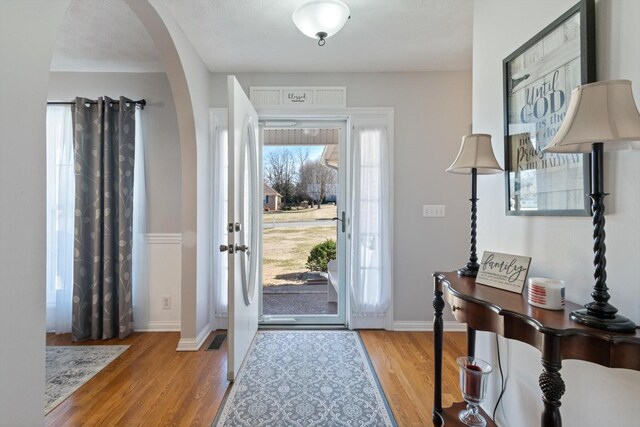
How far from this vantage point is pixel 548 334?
822mm

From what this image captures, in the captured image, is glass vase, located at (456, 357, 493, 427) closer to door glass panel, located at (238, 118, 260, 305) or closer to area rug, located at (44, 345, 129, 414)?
door glass panel, located at (238, 118, 260, 305)

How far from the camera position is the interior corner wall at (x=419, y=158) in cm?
284

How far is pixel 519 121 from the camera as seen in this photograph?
4.44 feet

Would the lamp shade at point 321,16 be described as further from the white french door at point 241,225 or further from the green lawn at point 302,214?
the green lawn at point 302,214

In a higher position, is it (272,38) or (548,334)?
(272,38)

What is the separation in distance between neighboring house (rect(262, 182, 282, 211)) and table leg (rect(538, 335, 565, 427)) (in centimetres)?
259

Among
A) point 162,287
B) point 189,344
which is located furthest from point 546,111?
point 162,287

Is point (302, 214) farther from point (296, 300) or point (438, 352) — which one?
point (438, 352)

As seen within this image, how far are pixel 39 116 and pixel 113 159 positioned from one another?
1.95m

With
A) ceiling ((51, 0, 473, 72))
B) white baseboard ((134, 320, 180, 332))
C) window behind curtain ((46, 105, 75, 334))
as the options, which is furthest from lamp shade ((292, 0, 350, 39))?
white baseboard ((134, 320, 180, 332))

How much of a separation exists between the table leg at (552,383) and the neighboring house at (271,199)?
259 centimetres

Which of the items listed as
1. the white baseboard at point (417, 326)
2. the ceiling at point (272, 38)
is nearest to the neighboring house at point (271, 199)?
the ceiling at point (272, 38)

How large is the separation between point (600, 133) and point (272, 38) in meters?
2.20

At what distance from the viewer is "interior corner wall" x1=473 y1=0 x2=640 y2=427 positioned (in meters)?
0.89
